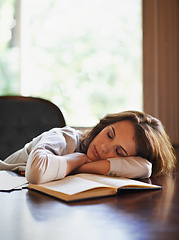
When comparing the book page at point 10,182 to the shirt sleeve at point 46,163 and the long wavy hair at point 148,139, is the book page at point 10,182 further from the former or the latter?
the long wavy hair at point 148,139

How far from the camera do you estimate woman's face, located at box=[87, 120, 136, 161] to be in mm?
1284

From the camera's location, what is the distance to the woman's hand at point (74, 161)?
3.67ft

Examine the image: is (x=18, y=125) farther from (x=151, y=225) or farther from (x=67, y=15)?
(x=151, y=225)

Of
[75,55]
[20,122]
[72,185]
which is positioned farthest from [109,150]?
[75,55]

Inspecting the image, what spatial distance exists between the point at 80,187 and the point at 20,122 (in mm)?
1296

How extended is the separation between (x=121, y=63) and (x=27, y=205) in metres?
2.28

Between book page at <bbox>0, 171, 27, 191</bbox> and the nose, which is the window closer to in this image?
the nose

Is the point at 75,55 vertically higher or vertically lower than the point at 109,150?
higher

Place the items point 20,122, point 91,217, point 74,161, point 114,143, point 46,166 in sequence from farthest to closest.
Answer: point 20,122 → point 114,143 → point 74,161 → point 46,166 → point 91,217

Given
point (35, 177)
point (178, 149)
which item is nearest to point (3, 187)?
point (35, 177)

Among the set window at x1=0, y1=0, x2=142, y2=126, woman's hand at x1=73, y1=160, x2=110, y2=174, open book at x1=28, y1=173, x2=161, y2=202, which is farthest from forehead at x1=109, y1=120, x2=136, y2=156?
window at x1=0, y1=0, x2=142, y2=126

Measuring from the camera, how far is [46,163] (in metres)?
1.06

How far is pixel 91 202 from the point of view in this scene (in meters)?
0.81

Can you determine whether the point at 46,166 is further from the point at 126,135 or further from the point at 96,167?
the point at 126,135
